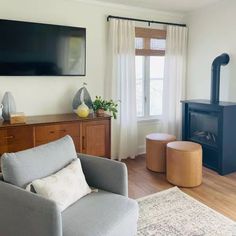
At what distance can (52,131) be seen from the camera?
3176mm

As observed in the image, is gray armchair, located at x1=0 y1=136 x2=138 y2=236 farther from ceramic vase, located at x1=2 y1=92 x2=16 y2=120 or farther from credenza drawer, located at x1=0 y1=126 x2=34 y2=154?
ceramic vase, located at x1=2 y1=92 x2=16 y2=120

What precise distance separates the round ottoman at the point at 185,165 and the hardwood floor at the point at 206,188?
9 cm

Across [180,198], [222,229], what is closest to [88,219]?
[222,229]

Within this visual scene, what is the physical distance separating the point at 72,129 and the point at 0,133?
0.85m

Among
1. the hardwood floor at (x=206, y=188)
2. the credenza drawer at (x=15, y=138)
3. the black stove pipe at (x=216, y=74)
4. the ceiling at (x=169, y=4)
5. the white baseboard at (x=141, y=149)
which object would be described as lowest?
the hardwood floor at (x=206, y=188)

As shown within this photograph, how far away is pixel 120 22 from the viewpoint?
12.9ft

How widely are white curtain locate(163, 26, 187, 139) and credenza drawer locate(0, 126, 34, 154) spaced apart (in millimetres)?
2455

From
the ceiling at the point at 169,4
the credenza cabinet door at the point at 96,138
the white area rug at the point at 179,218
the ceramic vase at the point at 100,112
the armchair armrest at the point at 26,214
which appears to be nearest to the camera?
the armchair armrest at the point at 26,214

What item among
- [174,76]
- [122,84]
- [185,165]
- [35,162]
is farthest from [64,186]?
[174,76]

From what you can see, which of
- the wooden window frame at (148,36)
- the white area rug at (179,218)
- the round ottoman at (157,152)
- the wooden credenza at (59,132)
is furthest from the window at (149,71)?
the white area rug at (179,218)

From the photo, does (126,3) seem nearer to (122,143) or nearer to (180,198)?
(122,143)

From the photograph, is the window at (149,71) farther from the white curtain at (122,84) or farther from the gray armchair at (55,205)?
the gray armchair at (55,205)

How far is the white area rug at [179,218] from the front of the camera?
90.3 inches

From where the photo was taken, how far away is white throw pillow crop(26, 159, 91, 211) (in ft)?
5.71
